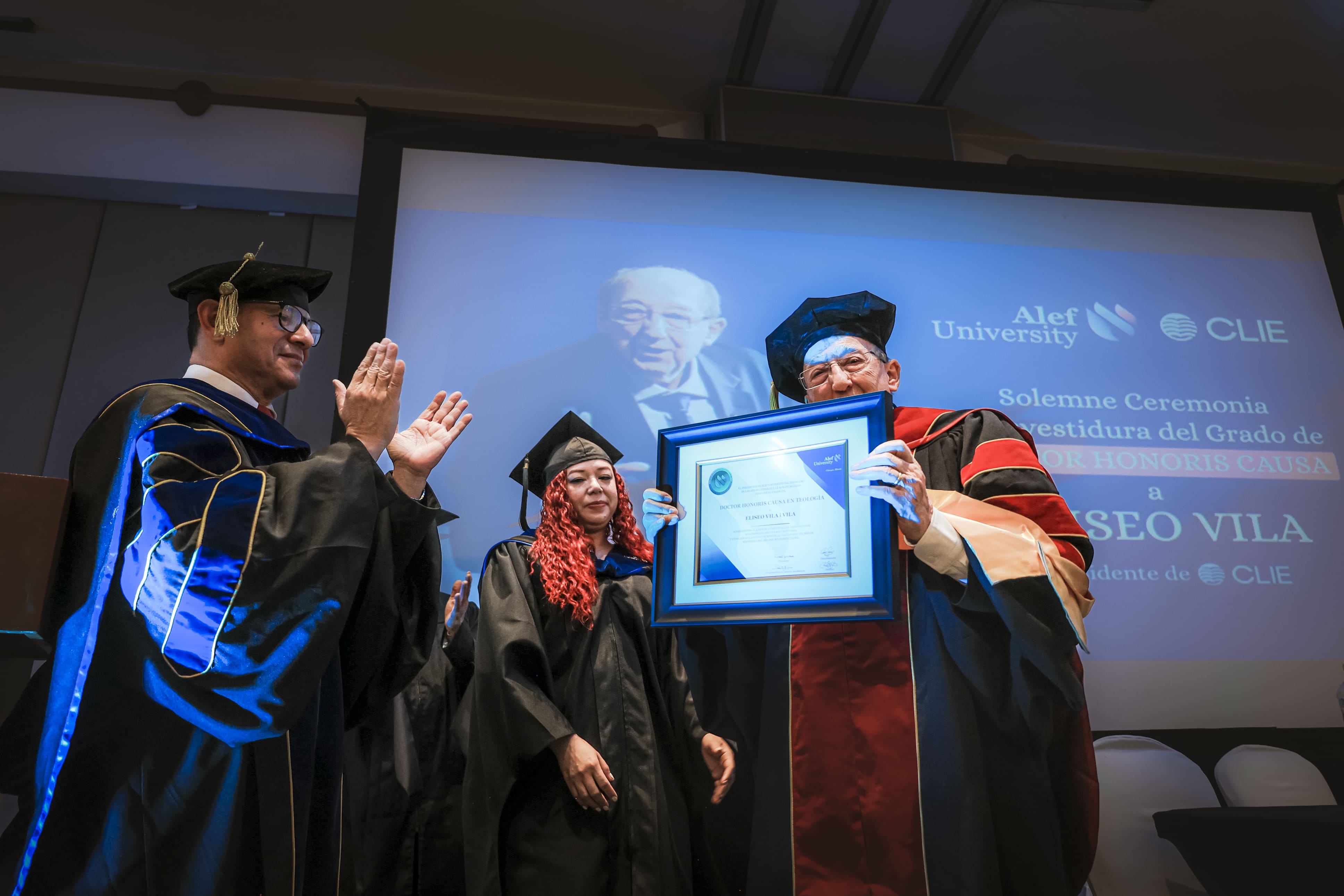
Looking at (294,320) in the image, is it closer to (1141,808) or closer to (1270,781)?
(1141,808)

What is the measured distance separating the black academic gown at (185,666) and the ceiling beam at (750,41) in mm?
3437

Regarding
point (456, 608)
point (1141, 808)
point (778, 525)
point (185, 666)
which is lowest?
point (1141, 808)

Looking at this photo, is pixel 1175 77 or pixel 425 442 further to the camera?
pixel 1175 77

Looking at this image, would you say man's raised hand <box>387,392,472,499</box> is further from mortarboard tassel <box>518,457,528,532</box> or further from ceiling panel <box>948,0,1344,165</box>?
ceiling panel <box>948,0,1344,165</box>

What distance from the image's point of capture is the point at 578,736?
246 cm

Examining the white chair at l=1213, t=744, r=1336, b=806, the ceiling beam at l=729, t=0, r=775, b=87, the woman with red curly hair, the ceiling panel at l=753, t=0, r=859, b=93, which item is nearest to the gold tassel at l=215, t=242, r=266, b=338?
the woman with red curly hair

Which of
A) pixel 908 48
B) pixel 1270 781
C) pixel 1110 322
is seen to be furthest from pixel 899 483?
pixel 908 48

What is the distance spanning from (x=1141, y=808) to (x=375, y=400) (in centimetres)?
295

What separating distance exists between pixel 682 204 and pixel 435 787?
2.64 m

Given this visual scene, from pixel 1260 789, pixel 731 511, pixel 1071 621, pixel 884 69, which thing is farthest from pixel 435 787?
pixel 884 69

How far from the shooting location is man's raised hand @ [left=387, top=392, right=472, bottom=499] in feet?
6.67

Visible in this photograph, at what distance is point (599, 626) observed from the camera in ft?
8.81

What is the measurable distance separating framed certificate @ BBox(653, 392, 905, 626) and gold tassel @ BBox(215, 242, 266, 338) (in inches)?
45.1

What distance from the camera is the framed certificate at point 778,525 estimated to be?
211 centimetres
